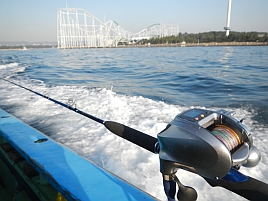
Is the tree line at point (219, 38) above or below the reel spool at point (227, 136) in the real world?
above

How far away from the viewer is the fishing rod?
577 millimetres

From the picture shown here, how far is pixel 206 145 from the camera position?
575mm

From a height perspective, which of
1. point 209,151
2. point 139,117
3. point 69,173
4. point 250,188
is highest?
point 209,151

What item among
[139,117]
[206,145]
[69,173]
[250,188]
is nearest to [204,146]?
[206,145]

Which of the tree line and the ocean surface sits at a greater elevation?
the tree line

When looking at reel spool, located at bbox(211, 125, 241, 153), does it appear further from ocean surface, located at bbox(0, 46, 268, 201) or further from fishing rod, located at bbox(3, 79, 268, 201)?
ocean surface, located at bbox(0, 46, 268, 201)

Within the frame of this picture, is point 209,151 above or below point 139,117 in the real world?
above

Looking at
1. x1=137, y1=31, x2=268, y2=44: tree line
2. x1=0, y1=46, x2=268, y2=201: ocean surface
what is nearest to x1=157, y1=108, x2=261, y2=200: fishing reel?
x1=0, y1=46, x2=268, y2=201: ocean surface

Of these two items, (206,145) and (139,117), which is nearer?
(206,145)

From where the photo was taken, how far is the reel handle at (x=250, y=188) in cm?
65

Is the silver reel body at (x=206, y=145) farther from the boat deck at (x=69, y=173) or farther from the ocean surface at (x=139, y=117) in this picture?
the ocean surface at (x=139, y=117)

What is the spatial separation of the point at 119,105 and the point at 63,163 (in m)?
2.26

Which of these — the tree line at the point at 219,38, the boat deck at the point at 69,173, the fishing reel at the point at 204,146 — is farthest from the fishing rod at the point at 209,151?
the tree line at the point at 219,38

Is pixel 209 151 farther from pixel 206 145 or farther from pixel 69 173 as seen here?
pixel 69 173
